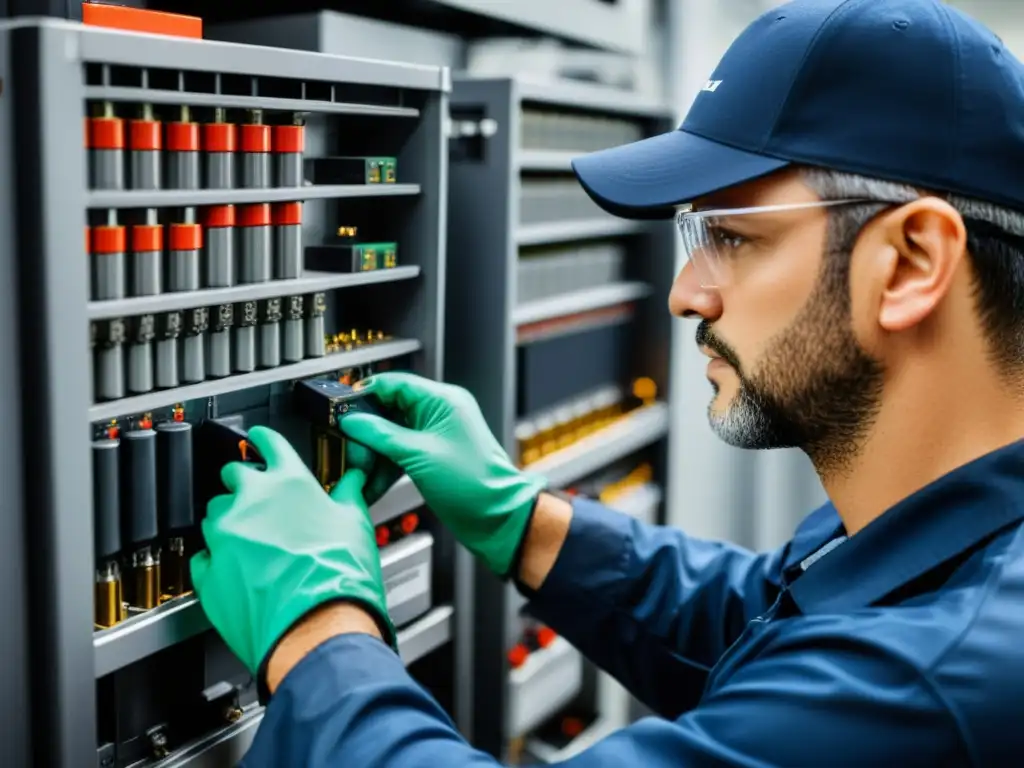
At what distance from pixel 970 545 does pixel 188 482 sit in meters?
0.89

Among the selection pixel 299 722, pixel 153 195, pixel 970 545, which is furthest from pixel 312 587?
pixel 970 545

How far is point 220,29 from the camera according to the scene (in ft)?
5.66

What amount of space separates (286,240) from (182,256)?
0.55 feet

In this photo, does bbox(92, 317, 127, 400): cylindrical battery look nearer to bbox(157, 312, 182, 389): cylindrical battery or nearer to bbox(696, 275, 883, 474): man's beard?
bbox(157, 312, 182, 389): cylindrical battery

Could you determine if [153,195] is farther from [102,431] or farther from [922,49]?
[922,49]

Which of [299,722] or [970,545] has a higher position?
[970,545]

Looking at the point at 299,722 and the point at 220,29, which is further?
the point at 220,29

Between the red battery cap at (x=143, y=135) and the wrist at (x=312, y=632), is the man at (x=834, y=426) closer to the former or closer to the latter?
the wrist at (x=312, y=632)

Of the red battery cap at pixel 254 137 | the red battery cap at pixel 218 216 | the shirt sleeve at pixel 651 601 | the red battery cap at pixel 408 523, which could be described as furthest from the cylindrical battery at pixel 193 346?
the shirt sleeve at pixel 651 601

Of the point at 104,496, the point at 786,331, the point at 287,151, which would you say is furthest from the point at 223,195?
the point at 786,331

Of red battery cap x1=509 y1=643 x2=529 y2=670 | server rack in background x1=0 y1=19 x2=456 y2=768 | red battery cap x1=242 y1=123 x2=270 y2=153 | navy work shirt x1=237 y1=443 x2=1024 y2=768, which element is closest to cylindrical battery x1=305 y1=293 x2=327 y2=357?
server rack in background x1=0 y1=19 x2=456 y2=768

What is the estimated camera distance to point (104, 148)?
1.14 metres

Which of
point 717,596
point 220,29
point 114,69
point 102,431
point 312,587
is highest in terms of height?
point 220,29

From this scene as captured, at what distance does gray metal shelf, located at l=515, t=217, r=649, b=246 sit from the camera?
2.02 m
